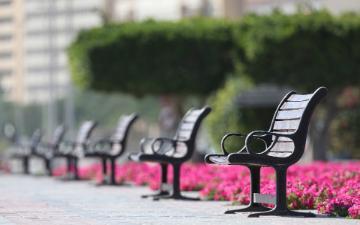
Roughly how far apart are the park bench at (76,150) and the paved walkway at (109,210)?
4307 millimetres

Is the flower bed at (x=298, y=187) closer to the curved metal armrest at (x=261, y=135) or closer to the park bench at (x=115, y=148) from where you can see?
the park bench at (x=115, y=148)

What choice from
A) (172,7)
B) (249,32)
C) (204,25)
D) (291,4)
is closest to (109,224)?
(249,32)

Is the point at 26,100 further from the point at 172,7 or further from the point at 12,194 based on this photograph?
the point at 12,194

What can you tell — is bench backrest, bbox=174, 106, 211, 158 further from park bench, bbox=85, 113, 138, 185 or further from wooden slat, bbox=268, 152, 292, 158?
park bench, bbox=85, 113, 138, 185

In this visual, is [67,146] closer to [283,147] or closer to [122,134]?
[122,134]

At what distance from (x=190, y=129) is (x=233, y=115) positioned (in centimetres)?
2301

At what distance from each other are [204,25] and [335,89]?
5.15 meters

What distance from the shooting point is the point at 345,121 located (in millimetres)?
48031

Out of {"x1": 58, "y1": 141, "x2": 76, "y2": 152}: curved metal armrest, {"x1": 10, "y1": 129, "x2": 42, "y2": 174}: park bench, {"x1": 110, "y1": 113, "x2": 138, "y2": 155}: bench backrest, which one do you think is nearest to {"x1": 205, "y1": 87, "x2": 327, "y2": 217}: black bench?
{"x1": 110, "y1": 113, "x2": 138, "y2": 155}: bench backrest

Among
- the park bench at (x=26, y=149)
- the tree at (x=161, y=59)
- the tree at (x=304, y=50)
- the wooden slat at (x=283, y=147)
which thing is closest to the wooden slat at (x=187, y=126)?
the wooden slat at (x=283, y=147)

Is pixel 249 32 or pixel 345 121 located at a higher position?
pixel 249 32

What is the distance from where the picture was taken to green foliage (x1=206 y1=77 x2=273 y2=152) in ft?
129

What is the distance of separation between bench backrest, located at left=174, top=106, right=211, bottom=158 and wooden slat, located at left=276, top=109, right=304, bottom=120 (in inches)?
114

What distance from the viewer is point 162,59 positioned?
1635 inches
